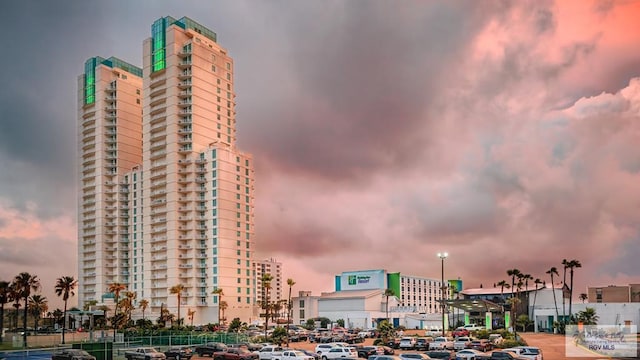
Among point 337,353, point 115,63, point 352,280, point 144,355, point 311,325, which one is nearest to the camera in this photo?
point 144,355

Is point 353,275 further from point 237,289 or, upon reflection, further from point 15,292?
point 15,292

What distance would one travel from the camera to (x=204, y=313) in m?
140

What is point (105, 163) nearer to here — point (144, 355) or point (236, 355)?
point (144, 355)

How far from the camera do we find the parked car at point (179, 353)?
62.8 meters

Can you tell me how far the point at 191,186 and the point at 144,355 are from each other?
8809 centimetres

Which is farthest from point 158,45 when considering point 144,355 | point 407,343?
point 144,355

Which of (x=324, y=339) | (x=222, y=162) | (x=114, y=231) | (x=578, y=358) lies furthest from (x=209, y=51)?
(x=578, y=358)

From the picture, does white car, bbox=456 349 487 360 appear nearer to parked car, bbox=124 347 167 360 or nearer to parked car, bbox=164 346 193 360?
parked car, bbox=164 346 193 360

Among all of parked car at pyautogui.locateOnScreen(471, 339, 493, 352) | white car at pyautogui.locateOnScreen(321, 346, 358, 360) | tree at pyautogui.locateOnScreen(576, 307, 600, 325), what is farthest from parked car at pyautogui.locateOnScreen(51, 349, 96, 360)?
tree at pyautogui.locateOnScreen(576, 307, 600, 325)

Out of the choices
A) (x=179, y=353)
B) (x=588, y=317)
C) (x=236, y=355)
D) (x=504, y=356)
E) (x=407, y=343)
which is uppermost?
(x=504, y=356)

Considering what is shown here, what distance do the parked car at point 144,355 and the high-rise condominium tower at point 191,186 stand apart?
3029 inches

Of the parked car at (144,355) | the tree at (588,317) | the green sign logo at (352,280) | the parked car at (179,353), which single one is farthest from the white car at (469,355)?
the green sign logo at (352,280)

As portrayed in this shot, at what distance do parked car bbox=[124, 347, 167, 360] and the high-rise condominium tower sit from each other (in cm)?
7694

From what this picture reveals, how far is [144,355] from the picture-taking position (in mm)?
58031
